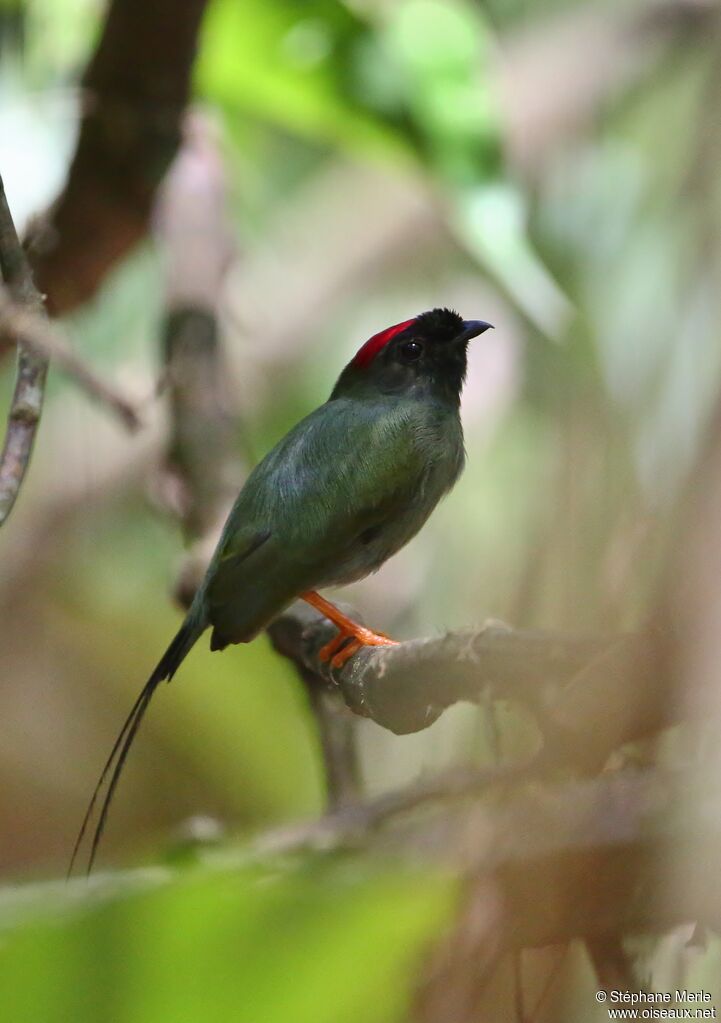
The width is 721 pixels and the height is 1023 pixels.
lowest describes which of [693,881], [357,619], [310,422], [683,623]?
[693,881]

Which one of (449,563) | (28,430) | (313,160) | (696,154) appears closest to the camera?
(28,430)

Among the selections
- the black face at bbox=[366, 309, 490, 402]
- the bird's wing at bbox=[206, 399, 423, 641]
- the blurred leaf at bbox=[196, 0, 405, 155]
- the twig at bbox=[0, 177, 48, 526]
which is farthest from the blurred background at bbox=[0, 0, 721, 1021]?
the twig at bbox=[0, 177, 48, 526]

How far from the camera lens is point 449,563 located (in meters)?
4.17

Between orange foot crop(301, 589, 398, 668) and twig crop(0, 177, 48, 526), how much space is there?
0.86 metres

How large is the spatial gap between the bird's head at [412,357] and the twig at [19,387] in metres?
1.09

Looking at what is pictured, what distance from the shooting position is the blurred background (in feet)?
9.26

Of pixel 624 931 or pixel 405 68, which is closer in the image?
pixel 624 931

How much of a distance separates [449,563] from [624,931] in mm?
3155

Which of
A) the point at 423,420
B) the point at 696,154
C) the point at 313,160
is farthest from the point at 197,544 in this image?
the point at 313,160

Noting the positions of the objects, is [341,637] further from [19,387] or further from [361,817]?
[19,387]

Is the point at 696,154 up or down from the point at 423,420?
up

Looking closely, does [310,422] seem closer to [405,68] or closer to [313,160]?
[405,68]

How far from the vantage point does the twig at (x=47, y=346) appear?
1.88 meters

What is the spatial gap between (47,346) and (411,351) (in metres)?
1.10
